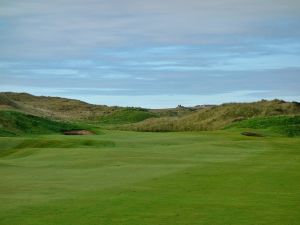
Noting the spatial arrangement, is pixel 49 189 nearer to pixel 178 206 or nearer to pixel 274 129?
pixel 178 206

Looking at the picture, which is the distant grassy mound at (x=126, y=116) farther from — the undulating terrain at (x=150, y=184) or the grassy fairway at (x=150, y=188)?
the grassy fairway at (x=150, y=188)

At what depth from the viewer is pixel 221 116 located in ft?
243

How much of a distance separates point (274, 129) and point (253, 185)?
3938 centimetres

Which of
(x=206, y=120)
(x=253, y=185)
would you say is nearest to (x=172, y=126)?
(x=206, y=120)

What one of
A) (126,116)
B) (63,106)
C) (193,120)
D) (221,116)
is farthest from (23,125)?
(63,106)

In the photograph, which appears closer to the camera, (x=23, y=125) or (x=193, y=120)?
(x=23, y=125)

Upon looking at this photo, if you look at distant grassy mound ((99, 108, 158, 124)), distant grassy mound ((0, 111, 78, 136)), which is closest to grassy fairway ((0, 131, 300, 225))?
distant grassy mound ((0, 111, 78, 136))

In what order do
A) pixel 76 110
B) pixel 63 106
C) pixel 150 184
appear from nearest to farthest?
pixel 150 184, pixel 76 110, pixel 63 106

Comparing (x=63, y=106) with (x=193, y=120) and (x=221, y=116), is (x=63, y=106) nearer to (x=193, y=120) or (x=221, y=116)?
(x=193, y=120)

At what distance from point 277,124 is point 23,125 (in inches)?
890

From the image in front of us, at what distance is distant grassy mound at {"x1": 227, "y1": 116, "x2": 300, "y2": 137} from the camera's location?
2293 inches

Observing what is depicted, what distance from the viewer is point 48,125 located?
58.1 m

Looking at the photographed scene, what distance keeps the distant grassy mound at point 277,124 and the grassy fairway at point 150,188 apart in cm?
2513

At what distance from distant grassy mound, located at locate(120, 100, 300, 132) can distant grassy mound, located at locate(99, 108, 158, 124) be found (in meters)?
20.9
